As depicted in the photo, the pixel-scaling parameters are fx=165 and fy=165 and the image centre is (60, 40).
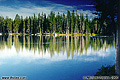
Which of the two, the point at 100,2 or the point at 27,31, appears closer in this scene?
the point at 100,2

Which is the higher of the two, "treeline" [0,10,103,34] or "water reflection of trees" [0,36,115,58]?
"treeline" [0,10,103,34]

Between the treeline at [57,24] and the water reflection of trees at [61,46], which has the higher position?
the treeline at [57,24]

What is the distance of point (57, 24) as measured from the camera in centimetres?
10781

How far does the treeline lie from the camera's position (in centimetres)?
10696

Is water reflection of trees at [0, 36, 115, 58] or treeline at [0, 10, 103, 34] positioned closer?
water reflection of trees at [0, 36, 115, 58]

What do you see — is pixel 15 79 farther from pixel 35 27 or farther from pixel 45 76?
pixel 35 27

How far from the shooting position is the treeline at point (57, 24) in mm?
106956

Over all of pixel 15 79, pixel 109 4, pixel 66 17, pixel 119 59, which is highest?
pixel 66 17

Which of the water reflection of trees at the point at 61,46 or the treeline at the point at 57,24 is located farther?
the treeline at the point at 57,24

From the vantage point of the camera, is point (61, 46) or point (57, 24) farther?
point (57, 24)

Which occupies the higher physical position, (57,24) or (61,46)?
(57,24)

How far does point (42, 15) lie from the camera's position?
116 meters

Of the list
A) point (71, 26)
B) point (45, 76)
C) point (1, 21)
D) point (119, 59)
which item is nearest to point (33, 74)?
point (45, 76)

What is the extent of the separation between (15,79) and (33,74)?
6.10ft
